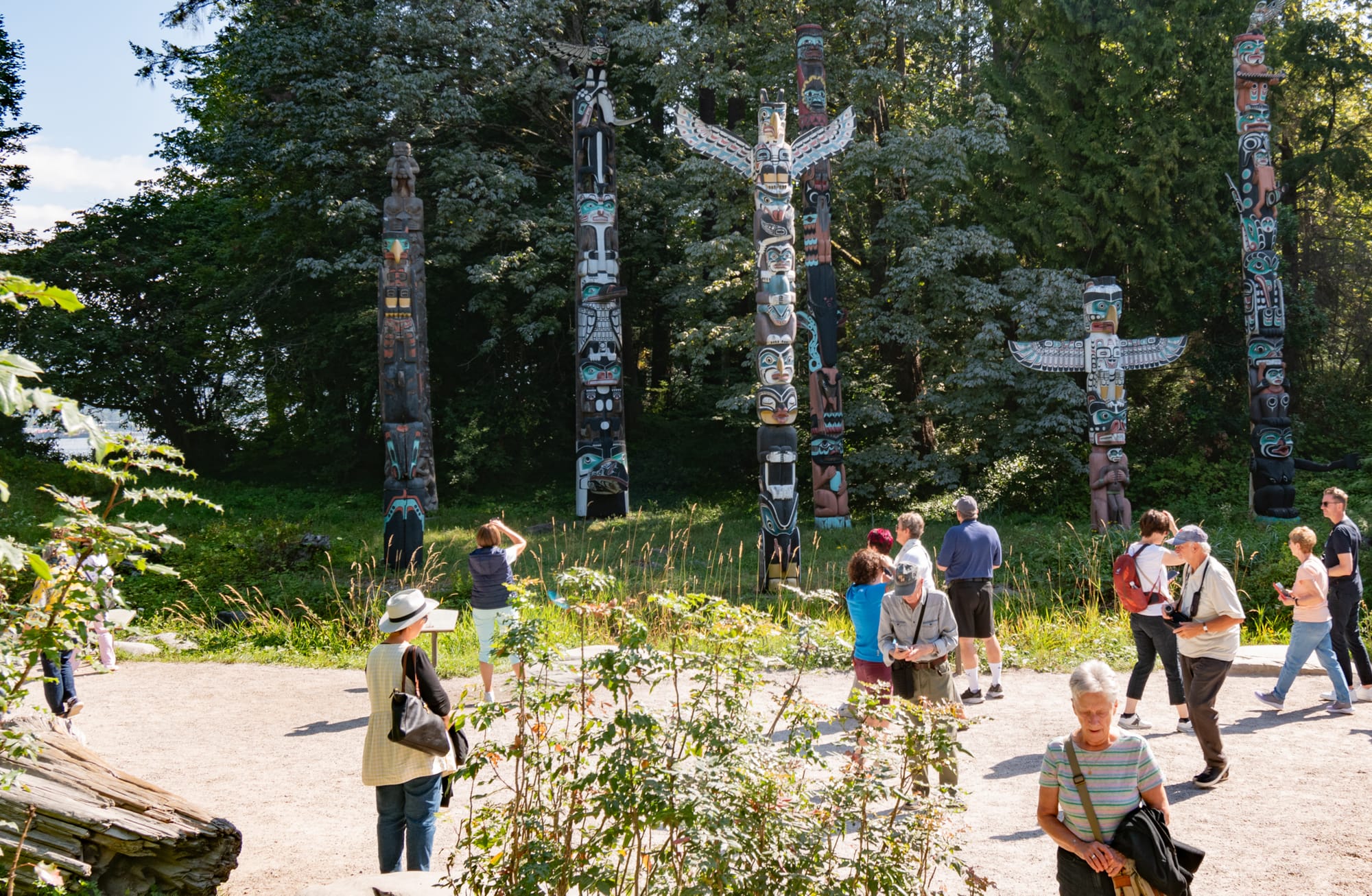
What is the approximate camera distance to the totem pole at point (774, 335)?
11258mm

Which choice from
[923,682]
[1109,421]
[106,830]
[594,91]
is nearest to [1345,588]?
[923,682]

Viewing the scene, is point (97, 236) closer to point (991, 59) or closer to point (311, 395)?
point (311, 395)

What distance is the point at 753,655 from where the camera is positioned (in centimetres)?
362

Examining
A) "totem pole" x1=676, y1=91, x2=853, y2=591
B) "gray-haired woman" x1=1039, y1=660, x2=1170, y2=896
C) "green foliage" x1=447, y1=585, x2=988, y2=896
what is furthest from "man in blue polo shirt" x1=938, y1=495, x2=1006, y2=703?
"totem pole" x1=676, y1=91, x2=853, y2=591

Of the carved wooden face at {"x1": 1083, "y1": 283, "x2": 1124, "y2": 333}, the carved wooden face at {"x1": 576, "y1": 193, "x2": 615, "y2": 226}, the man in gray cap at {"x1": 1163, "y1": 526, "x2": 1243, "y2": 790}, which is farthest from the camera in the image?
the carved wooden face at {"x1": 576, "y1": 193, "x2": 615, "y2": 226}

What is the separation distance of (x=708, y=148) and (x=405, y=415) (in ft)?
16.0

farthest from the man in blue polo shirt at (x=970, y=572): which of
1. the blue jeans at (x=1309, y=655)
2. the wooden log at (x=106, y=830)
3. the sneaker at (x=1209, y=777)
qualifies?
the wooden log at (x=106, y=830)

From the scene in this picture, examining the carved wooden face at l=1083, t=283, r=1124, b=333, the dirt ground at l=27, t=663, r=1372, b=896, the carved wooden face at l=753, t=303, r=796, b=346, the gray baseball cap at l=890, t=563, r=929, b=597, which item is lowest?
the dirt ground at l=27, t=663, r=1372, b=896

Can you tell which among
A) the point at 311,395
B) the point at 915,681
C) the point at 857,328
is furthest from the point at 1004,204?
Result: the point at 915,681

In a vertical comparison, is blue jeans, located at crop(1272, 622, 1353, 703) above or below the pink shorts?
below

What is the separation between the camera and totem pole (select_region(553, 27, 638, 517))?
15156 millimetres

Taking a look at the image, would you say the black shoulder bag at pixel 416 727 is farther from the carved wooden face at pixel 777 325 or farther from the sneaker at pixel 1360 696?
the carved wooden face at pixel 777 325

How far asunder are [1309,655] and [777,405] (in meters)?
5.88

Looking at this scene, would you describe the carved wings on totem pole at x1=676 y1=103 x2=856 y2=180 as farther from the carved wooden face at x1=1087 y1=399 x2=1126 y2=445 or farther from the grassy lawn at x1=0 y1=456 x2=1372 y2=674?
the carved wooden face at x1=1087 y1=399 x2=1126 y2=445
